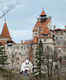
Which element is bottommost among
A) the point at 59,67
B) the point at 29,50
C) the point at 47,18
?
the point at 59,67

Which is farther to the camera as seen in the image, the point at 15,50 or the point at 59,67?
the point at 15,50

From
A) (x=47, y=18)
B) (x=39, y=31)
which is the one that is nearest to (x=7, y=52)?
(x=39, y=31)

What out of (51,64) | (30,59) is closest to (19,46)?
(30,59)

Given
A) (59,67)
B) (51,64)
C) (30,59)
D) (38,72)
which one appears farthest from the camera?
(30,59)

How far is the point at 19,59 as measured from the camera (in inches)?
1620

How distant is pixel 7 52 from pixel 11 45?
5.39ft

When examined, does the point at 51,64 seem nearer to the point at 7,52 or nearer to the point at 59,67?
the point at 59,67

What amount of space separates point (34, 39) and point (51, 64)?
334 inches

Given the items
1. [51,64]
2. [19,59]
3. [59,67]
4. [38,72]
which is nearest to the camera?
[38,72]

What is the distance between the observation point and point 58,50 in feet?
126

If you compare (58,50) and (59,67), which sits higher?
(58,50)

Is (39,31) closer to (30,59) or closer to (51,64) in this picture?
(30,59)

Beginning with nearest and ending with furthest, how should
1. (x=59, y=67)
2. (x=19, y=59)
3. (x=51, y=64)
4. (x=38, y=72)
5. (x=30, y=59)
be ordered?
1. (x=38, y=72)
2. (x=51, y=64)
3. (x=59, y=67)
4. (x=30, y=59)
5. (x=19, y=59)

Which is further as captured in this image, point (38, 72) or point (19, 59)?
point (19, 59)
